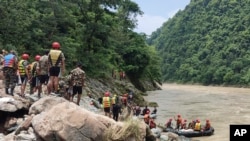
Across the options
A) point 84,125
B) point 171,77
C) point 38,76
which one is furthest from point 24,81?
point 171,77

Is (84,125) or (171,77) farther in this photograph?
(171,77)

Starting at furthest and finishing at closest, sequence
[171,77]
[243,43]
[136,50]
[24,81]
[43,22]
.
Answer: [171,77] < [243,43] < [136,50] < [43,22] < [24,81]

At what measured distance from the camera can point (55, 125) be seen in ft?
33.8

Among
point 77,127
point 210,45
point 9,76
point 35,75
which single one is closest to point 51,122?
point 77,127

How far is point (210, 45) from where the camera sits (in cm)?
12412

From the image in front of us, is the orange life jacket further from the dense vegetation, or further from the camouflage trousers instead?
the dense vegetation

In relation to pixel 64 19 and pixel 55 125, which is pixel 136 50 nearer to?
pixel 64 19

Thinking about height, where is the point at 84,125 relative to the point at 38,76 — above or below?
below

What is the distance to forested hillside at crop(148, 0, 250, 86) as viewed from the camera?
10188 centimetres

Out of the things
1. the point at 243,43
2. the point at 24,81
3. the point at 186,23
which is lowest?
the point at 24,81

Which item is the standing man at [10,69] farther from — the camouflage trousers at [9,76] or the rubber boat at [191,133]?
the rubber boat at [191,133]

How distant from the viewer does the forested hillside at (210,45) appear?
102 metres

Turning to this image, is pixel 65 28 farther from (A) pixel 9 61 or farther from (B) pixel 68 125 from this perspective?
(B) pixel 68 125

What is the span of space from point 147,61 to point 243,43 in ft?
183
